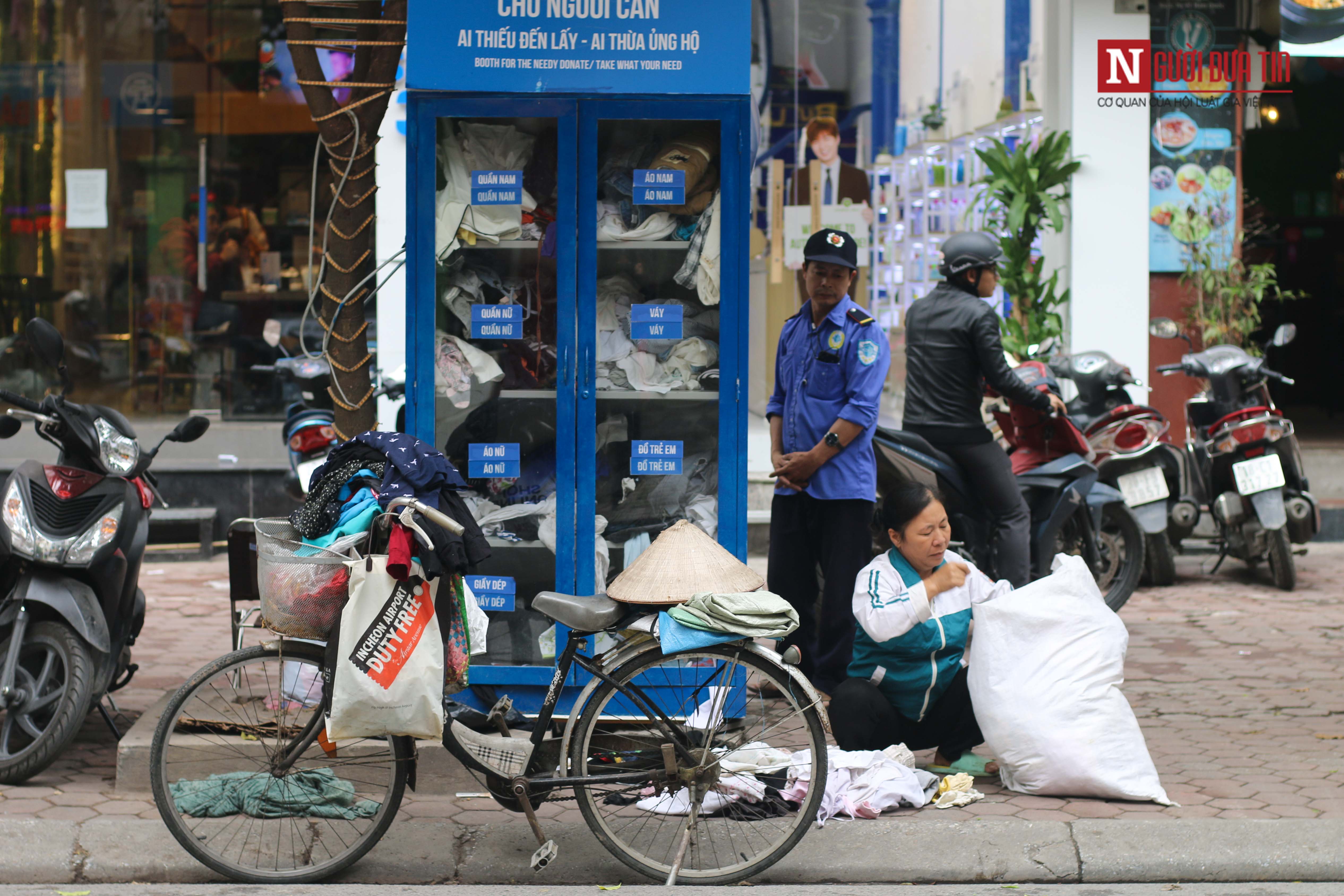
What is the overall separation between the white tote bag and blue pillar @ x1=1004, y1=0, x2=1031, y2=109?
8600mm

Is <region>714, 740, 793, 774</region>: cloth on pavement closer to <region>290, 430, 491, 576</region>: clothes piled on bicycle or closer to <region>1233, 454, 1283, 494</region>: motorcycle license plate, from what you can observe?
<region>290, 430, 491, 576</region>: clothes piled on bicycle

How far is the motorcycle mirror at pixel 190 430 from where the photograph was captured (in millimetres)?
4855

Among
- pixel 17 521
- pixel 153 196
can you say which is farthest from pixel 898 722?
pixel 153 196

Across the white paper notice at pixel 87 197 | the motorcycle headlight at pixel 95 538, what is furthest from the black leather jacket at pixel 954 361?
the white paper notice at pixel 87 197

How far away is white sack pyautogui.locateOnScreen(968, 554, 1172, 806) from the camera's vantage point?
14.9 ft

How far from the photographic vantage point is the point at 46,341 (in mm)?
4867

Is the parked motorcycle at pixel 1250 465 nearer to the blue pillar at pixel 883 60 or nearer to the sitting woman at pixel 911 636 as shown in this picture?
the blue pillar at pixel 883 60

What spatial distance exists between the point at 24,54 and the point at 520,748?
9.17 meters

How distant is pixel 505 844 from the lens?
435cm

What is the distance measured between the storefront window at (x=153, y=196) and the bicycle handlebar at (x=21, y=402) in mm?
5974

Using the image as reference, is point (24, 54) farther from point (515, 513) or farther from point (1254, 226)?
point (1254, 226)

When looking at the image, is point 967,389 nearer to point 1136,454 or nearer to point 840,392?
point 840,392

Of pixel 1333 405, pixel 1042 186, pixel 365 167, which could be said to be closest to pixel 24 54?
pixel 365 167

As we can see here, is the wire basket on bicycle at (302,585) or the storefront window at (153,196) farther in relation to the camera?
the storefront window at (153,196)
